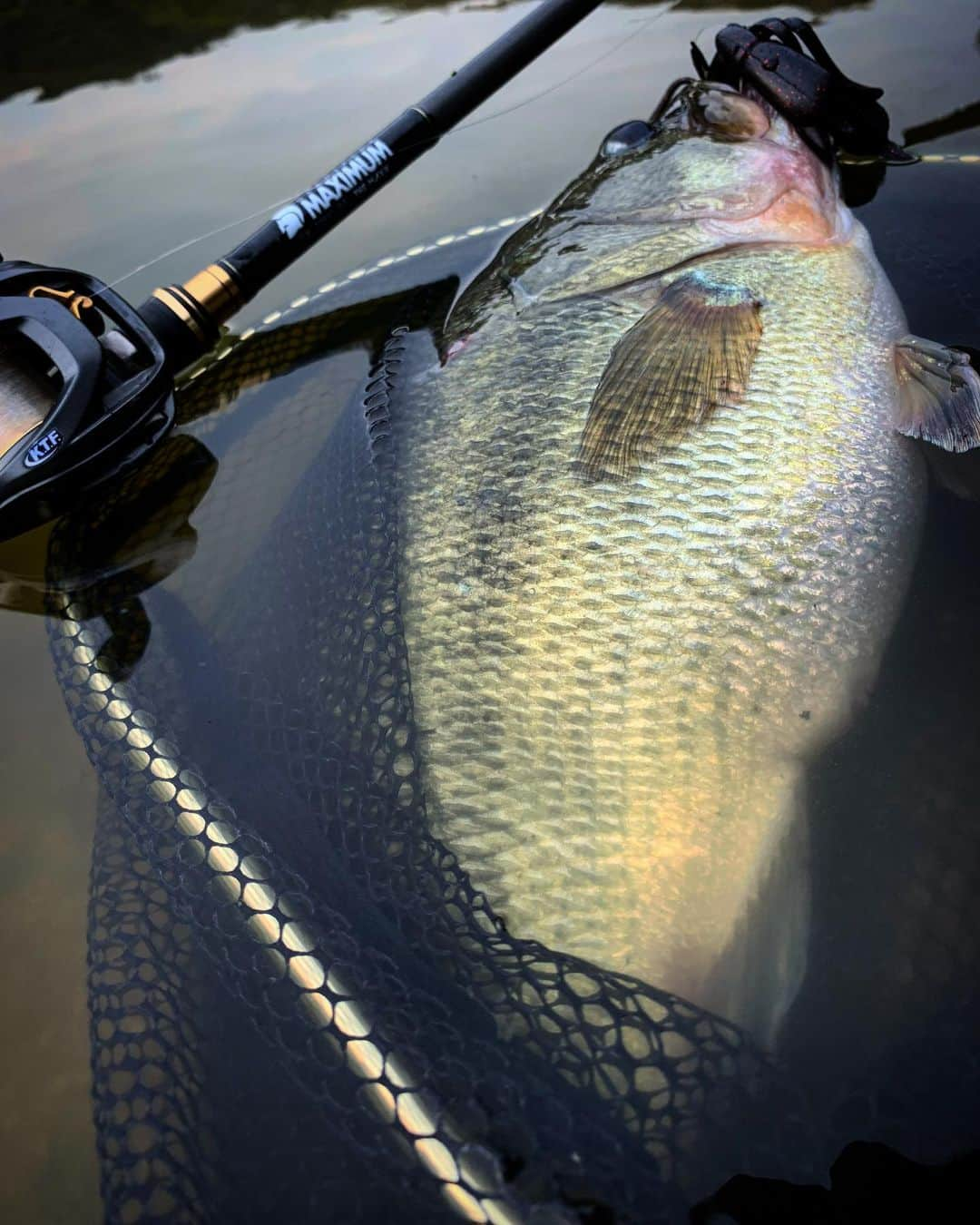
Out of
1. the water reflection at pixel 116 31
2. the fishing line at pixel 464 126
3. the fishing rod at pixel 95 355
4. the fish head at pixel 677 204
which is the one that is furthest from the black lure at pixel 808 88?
the water reflection at pixel 116 31

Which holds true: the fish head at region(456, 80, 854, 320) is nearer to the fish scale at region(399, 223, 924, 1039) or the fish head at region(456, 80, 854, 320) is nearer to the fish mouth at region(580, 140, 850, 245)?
the fish mouth at region(580, 140, 850, 245)

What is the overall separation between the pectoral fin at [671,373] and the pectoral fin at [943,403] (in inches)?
12.9

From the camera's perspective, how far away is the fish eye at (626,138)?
2.32 metres

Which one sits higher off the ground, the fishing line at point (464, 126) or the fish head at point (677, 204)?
the fishing line at point (464, 126)

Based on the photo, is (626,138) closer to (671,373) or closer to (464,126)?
(464,126)

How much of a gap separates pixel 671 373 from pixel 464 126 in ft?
5.42

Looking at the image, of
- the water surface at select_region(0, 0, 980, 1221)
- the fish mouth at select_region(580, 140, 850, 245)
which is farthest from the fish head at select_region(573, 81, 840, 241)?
the water surface at select_region(0, 0, 980, 1221)

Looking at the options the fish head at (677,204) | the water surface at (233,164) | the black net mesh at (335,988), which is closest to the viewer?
the black net mesh at (335,988)

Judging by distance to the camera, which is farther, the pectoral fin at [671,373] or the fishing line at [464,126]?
the fishing line at [464,126]

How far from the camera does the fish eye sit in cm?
232

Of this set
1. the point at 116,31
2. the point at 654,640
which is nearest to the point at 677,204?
the point at 654,640

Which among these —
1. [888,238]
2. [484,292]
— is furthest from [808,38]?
[484,292]

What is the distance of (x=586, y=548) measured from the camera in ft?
4.65

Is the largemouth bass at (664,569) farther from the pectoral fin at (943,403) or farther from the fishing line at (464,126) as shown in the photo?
the fishing line at (464,126)
